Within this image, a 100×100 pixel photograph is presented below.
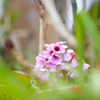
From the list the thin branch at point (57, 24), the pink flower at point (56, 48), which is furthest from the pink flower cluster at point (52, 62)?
the thin branch at point (57, 24)

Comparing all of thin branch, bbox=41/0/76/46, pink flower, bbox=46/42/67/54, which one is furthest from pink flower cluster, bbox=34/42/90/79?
thin branch, bbox=41/0/76/46

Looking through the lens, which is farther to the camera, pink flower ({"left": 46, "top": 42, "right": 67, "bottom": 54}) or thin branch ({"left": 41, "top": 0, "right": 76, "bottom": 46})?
thin branch ({"left": 41, "top": 0, "right": 76, "bottom": 46})

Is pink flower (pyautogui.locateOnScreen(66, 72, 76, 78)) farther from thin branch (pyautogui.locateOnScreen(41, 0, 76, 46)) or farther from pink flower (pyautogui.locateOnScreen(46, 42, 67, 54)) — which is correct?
thin branch (pyautogui.locateOnScreen(41, 0, 76, 46))

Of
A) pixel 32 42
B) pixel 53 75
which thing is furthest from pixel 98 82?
pixel 32 42

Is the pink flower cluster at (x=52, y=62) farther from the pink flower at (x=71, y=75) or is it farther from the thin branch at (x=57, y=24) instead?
the thin branch at (x=57, y=24)

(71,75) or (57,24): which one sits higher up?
(57,24)

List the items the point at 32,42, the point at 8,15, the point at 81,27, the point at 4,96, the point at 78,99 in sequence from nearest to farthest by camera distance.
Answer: the point at 78,99 → the point at 81,27 → the point at 4,96 → the point at 8,15 → the point at 32,42

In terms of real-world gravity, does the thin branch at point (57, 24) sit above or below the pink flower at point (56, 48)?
above

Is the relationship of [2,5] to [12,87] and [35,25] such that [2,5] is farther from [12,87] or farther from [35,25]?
[12,87]

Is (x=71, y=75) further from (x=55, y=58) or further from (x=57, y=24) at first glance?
(x=57, y=24)

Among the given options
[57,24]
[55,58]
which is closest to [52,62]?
[55,58]

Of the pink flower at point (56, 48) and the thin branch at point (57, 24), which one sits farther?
the thin branch at point (57, 24)
